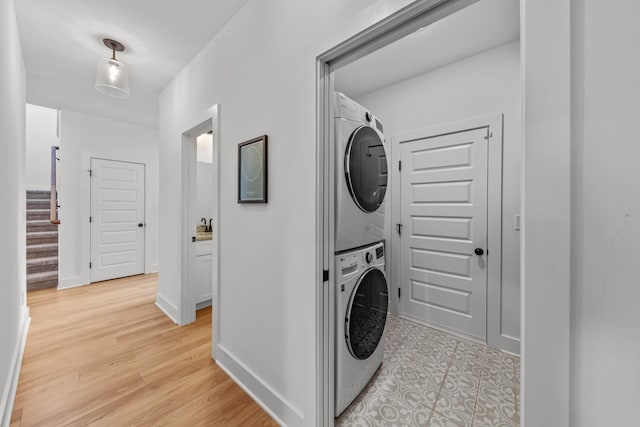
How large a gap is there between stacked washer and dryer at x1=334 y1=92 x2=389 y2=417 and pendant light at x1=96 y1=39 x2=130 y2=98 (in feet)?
6.78

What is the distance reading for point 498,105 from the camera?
7.10ft

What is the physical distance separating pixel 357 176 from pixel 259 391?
1472 mm

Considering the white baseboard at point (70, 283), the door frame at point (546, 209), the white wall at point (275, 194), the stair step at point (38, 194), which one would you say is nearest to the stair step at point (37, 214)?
the stair step at point (38, 194)

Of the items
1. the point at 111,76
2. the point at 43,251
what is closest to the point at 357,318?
the point at 111,76

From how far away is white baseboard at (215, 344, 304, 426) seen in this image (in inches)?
55.1

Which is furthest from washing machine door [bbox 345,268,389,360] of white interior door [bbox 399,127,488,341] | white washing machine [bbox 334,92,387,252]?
white interior door [bbox 399,127,488,341]

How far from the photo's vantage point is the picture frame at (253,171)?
5.15ft

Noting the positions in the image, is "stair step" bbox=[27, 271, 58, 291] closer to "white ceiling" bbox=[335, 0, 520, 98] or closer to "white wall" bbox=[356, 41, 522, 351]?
"white ceiling" bbox=[335, 0, 520, 98]

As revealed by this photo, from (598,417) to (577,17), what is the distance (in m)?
0.98

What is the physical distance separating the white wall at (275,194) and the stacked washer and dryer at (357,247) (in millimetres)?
181

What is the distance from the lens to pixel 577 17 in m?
0.63

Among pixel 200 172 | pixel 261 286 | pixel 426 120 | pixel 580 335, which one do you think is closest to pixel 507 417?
pixel 580 335

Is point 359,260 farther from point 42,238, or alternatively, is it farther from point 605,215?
point 42,238

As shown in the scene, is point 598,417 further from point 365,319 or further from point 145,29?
point 145,29
